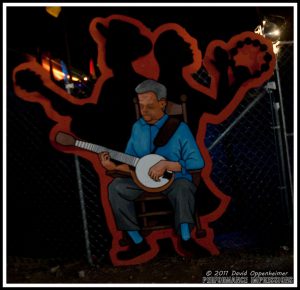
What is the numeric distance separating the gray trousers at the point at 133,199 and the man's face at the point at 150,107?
0.85 meters

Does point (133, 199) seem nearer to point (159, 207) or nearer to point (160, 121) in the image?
point (159, 207)

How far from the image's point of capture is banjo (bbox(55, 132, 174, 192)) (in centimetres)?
407

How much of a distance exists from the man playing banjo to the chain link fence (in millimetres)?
343

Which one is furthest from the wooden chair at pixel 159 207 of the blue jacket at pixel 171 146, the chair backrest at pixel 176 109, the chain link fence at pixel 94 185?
the chain link fence at pixel 94 185

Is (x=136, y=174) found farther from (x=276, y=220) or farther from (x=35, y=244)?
(x=276, y=220)

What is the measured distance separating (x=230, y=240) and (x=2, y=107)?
3.59 meters

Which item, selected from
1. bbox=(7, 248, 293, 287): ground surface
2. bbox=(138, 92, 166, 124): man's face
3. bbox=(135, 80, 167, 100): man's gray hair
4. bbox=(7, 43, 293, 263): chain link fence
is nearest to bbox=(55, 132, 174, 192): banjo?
bbox=(7, 43, 293, 263): chain link fence

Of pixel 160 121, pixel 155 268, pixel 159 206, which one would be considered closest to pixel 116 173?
pixel 159 206

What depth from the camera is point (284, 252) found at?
4.33 metres

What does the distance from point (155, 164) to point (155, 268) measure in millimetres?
1360

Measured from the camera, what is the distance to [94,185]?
14.1ft

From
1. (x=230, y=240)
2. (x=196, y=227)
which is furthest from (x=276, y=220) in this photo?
(x=196, y=227)

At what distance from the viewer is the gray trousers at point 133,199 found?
13.4ft

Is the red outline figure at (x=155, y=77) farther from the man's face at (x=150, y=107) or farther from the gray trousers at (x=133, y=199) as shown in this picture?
the man's face at (x=150, y=107)
